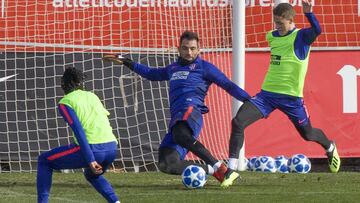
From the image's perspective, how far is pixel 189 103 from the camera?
39.8 ft

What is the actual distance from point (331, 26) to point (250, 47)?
4.49ft

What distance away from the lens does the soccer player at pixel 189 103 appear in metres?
12.0

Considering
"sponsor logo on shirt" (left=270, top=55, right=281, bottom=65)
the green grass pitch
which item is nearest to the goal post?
the green grass pitch

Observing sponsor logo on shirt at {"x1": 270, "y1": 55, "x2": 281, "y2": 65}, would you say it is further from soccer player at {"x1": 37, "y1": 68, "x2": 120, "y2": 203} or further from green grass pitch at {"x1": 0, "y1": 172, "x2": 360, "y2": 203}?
soccer player at {"x1": 37, "y1": 68, "x2": 120, "y2": 203}

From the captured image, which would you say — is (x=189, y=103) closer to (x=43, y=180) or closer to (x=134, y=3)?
(x=43, y=180)

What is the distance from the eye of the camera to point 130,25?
16516 millimetres

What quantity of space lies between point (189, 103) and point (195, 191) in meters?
1.03

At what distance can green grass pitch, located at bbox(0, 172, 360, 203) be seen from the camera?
11.4m

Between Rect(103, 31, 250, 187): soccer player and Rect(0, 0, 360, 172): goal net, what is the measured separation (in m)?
3.80

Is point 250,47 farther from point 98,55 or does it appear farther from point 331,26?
point 98,55

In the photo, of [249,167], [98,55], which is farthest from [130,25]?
[249,167]

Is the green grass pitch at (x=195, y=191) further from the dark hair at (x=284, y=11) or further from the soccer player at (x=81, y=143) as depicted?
the dark hair at (x=284, y=11)

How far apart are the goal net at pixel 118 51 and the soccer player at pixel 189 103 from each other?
3804 millimetres

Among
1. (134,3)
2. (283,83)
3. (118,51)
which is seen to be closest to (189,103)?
(283,83)
